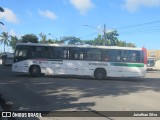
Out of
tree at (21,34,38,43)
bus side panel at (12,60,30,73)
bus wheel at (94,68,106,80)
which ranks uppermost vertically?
tree at (21,34,38,43)

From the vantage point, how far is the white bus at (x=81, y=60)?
2797cm

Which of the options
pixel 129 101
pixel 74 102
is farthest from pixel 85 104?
pixel 129 101

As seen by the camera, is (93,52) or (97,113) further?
(93,52)

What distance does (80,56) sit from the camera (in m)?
28.4

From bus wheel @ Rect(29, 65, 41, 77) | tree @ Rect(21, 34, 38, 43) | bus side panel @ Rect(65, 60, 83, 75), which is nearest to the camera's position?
bus side panel @ Rect(65, 60, 83, 75)

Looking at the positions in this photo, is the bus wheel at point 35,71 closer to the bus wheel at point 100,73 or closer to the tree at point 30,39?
the bus wheel at point 100,73

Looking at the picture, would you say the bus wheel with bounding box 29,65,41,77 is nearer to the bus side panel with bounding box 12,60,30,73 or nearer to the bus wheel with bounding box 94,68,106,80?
the bus side panel with bounding box 12,60,30,73

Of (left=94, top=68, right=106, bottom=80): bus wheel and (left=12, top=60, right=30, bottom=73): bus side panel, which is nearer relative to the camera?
(left=94, top=68, right=106, bottom=80): bus wheel

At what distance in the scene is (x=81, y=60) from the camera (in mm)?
28203

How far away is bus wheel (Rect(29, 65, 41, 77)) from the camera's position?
28295 mm

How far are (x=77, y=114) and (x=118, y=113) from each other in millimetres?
1290

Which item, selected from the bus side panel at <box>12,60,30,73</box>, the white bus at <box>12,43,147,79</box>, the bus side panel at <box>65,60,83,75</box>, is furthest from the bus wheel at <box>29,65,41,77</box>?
the bus side panel at <box>65,60,83,75</box>

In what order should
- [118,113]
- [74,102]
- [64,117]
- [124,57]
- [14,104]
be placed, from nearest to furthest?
1. [64,117]
2. [118,113]
3. [14,104]
4. [74,102]
5. [124,57]

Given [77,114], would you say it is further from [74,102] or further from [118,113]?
[74,102]
